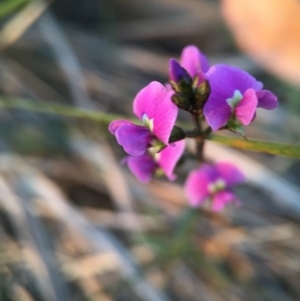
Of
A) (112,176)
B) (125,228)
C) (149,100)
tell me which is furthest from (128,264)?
(149,100)

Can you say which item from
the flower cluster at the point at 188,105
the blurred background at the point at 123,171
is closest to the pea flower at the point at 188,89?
the flower cluster at the point at 188,105

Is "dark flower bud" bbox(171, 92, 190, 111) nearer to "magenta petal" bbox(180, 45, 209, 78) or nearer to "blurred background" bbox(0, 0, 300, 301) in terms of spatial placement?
"magenta petal" bbox(180, 45, 209, 78)

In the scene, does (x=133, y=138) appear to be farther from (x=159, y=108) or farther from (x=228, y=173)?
(x=228, y=173)

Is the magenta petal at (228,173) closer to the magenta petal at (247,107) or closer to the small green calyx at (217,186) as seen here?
the small green calyx at (217,186)

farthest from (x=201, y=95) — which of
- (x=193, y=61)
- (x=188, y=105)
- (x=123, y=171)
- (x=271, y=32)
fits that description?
(x=271, y=32)

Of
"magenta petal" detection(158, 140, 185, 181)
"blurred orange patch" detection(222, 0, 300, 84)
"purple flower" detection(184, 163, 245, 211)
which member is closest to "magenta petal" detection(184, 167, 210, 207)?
"purple flower" detection(184, 163, 245, 211)

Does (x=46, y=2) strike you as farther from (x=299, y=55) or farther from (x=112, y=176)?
(x=299, y=55)

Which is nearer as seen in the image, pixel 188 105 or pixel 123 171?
pixel 188 105
